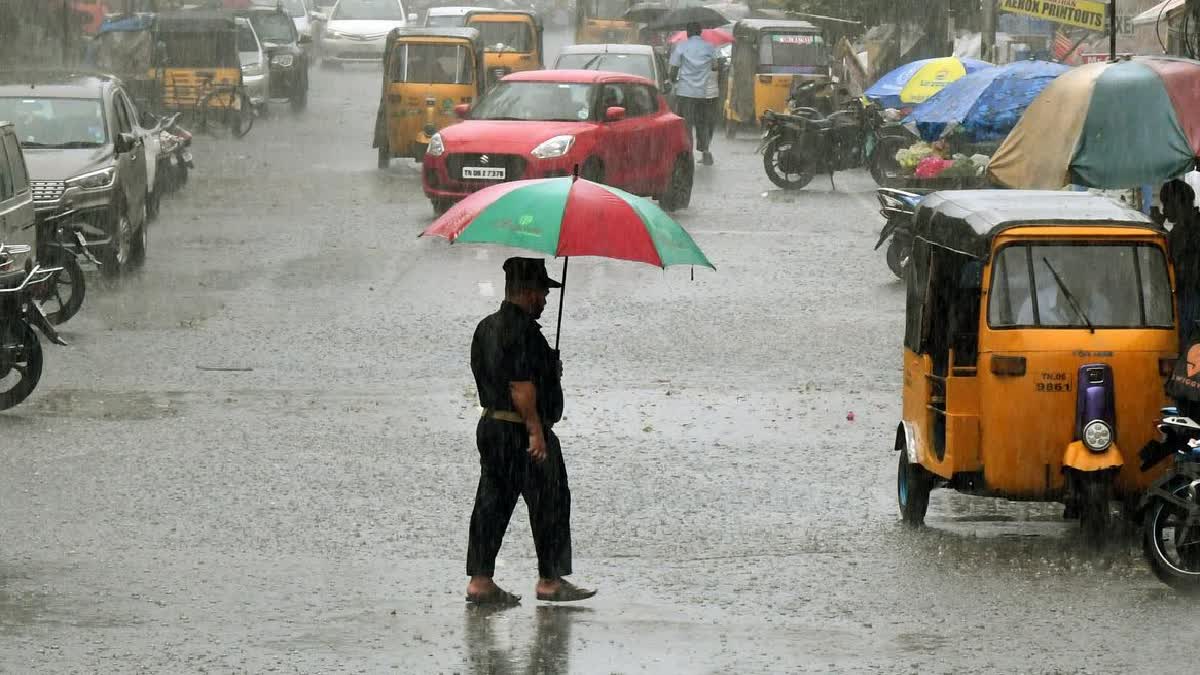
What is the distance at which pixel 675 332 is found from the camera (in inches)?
623

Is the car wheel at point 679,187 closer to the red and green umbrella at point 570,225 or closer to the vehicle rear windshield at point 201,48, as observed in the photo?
the vehicle rear windshield at point 201,48

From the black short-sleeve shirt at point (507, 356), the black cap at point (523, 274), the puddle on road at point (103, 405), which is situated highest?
the black cap at point (523, 274)

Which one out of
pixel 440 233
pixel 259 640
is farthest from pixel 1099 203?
pixel 259 640

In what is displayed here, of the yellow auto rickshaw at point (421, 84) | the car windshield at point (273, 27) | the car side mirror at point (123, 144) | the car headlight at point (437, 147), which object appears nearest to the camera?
the car side mirror at point (123, 144)

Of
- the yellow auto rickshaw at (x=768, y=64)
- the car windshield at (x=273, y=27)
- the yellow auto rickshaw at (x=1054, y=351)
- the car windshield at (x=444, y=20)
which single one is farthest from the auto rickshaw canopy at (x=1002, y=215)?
the car windshield at (x=444, y=20)

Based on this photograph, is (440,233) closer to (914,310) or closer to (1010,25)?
(914,310)

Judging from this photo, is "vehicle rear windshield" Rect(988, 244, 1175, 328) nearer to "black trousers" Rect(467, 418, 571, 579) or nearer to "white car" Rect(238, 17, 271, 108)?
"black trousers" Rect(467, 418, 571, 579)

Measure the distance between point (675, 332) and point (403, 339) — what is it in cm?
205

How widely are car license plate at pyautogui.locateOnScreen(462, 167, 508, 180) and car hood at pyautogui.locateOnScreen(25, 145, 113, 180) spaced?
4510 mm

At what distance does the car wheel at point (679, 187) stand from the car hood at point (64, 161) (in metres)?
7.59

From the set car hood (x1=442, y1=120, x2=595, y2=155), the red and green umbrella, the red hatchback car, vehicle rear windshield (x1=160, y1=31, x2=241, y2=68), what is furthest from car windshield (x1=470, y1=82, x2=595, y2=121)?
the red and green umbrella

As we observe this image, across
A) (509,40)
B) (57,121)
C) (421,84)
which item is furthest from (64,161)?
(509,40)

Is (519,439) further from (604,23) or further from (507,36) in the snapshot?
(604,23)

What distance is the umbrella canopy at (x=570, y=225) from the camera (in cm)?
809
